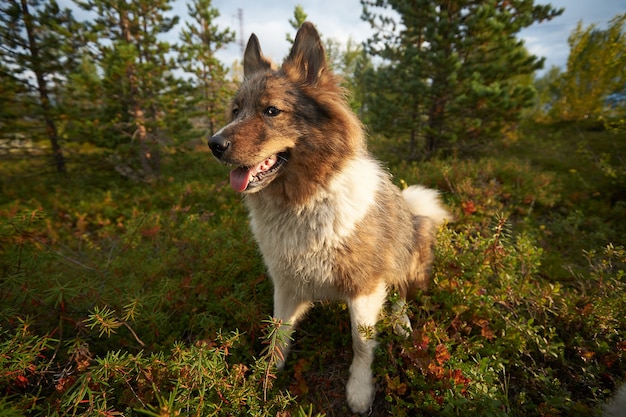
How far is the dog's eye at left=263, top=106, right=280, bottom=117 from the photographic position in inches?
86.7

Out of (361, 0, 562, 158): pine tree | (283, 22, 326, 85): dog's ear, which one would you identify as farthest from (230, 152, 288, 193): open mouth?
(361, 0, 562, 158): pine tree

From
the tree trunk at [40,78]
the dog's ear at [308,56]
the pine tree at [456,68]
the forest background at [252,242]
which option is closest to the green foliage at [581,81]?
the forest background at [252,242]

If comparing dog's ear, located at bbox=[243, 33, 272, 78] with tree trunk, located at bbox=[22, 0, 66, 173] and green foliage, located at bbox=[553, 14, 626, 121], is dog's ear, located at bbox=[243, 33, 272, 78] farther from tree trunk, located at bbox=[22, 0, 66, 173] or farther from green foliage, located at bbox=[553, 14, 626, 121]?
green foliage, located at bbox=[553, 14, 626, 121]

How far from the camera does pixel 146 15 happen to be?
8938 mm

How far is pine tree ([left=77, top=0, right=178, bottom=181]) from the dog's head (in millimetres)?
6613

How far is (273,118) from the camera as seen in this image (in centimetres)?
218

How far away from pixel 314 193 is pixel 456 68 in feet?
22.6

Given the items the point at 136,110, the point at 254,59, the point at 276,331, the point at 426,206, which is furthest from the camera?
the point at 136,110

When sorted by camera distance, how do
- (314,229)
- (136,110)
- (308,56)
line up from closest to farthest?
(314,229) → (308,56) → (136,110)

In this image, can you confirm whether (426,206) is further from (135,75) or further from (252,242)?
(135,75)

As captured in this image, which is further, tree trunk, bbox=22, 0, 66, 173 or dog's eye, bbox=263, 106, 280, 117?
tree trunk, bbox=22, 0, 66, 173

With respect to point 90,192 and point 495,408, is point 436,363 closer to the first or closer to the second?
point 495,408

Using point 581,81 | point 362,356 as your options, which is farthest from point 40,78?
point 581,81

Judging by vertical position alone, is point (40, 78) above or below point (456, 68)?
below
